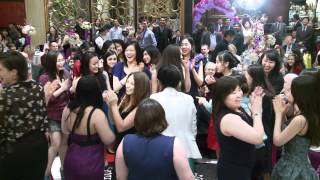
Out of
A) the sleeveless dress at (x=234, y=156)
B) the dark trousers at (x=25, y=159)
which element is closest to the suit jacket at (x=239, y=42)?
the sleeveless dress at (x=234, y=156)

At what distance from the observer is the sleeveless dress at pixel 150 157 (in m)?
2.20

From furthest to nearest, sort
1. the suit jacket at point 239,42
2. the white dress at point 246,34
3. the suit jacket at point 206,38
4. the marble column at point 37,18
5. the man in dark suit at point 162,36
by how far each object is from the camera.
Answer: the marble column at point 37,18 → the man in dark suit at point 162,36 → the suit jacket at point 206,38 → the suit jacket at point 239,42 → the white dress at point 246,34

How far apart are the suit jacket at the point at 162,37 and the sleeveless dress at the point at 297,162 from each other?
8.89m

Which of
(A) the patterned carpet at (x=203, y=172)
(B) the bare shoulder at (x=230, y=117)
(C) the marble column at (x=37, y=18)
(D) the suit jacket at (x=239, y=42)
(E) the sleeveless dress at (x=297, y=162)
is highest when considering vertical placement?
(C) the marble column at (x=37, y=18)

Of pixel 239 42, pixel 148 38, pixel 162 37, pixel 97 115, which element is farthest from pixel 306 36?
pixel 97 115

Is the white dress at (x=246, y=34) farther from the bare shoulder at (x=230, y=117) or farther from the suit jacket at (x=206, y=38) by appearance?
the bare shoulder at (x=230, y=117)

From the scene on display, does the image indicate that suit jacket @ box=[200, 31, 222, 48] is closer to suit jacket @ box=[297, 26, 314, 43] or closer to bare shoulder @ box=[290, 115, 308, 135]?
suit jacket @ box=[297, 26, 314, 43]

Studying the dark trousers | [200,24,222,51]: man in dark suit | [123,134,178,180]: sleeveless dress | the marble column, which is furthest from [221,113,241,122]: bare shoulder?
the marble column

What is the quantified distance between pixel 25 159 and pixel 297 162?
1.86 m

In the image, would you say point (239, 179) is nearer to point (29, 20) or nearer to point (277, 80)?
point (277, 80)

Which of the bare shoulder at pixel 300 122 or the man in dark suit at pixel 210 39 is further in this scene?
the man in dark suit at pixel 210 39

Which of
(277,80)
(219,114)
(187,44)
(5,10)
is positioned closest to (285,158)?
(219,114)

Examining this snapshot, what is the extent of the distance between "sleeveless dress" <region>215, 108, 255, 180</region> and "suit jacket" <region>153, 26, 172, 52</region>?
892cm

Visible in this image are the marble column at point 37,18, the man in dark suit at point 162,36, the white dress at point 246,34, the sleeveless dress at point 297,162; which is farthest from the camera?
the marble column at point 37,18
